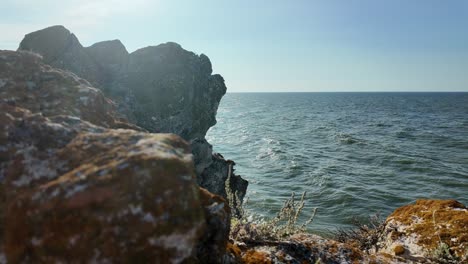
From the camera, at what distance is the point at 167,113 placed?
1440 centimetres

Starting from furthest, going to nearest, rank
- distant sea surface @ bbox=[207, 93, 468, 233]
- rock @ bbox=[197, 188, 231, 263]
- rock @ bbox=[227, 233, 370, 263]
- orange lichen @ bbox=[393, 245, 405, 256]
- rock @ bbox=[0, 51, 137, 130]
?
distant sea surface @ bbox=[207, 93, 468, 233], orange lichen @ bbox=[393, 245, 405, 256], rock @ bbox=[227, 233, 370, 263], rock @ bbox=[0, 51, 137, 130], rock @ bbox=[197, 188, 231, 263]

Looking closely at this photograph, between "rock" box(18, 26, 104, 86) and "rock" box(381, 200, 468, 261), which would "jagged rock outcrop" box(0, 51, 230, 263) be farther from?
"rock" box(18, 26, 104, 86)

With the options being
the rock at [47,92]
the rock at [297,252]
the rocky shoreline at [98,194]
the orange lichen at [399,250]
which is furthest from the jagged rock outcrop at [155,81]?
the orange lichen at [399,250]

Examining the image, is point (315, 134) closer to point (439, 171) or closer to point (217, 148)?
point (217, 148)

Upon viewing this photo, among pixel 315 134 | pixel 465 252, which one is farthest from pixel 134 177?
pixel 315 134

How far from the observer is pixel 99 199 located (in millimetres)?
2430

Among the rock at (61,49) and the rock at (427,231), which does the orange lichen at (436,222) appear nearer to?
the rock at (427,231)

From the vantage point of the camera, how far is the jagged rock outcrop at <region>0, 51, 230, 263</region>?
93.8 inches

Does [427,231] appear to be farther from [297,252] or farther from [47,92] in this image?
[47,92]

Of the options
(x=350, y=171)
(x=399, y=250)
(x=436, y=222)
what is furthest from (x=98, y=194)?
(x=350, y=171)

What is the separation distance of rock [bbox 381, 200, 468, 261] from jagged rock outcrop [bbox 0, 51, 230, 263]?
400 centimetres

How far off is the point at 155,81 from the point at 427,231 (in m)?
11.6

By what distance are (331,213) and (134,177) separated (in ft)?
63.0

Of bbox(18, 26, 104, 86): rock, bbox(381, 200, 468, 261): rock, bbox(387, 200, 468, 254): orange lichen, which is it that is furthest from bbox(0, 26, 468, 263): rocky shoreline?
bbox(18, 26, 104, 86): rock
